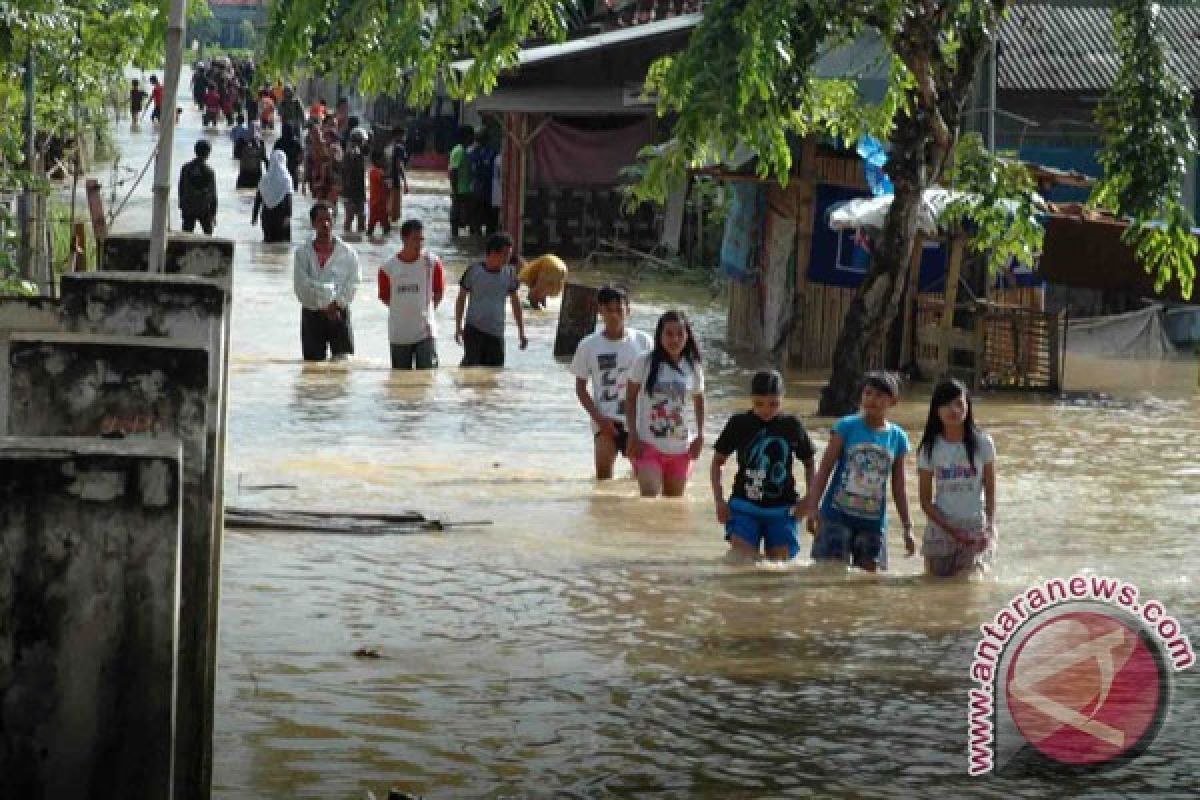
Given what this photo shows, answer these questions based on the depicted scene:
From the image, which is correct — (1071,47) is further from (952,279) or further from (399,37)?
(399,37)

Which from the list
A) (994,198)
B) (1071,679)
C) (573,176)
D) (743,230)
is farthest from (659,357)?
(573,176)

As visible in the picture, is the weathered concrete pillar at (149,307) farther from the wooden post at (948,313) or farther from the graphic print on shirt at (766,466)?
the wooden post at (948,313)

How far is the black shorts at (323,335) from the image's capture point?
62.8 ft

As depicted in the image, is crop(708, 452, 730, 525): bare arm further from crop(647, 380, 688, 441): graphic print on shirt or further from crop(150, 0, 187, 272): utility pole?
crop(150, 0, 187, 272): utility pole

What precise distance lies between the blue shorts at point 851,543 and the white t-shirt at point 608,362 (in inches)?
108

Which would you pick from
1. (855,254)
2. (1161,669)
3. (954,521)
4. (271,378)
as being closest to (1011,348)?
(855,254)

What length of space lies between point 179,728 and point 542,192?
26.5m

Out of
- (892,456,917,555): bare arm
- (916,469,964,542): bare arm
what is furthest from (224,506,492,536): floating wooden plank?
(916,469,964,542): bare arm

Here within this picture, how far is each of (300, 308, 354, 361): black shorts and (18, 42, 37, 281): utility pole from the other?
8.18 feet

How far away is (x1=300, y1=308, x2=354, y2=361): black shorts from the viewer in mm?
19156

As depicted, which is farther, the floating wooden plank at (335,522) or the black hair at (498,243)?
the black hair at (498,243)

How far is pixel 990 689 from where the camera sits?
8.64 m

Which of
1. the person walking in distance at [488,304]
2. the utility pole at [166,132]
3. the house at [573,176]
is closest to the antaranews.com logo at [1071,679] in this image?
the utility pole at [166,132]

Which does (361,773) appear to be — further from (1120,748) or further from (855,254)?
(855,254)
